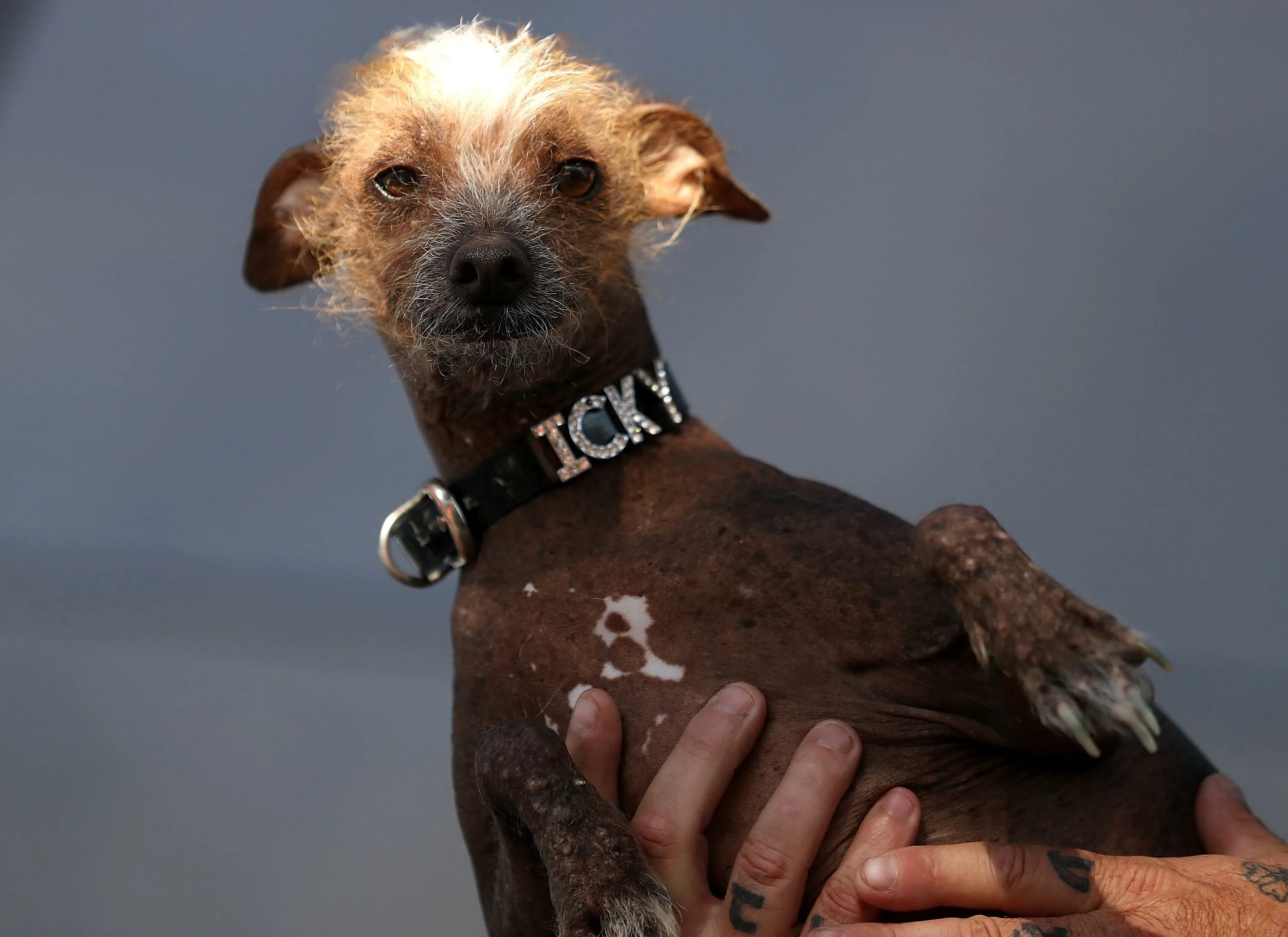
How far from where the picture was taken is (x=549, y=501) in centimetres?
142

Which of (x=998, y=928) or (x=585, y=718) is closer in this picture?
(x=998, y=928)

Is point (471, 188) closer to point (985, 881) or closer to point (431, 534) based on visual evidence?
point (431, 534)

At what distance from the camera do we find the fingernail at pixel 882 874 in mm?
1111

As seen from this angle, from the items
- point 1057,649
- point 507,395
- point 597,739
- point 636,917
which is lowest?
point 636,917

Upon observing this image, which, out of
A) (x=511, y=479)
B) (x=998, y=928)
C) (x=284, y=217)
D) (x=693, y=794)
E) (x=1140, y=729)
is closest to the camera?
(x=1140, y=729)

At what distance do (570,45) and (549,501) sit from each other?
819 millimetres

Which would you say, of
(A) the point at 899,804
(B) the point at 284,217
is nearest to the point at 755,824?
(A) the point at 899,804

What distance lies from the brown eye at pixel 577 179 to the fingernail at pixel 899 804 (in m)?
0.86

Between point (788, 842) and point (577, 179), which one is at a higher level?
point (577, 179)

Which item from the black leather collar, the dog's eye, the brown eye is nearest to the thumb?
the black leather collar

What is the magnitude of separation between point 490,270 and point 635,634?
47cm

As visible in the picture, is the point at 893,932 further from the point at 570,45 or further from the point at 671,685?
the point at 570,45

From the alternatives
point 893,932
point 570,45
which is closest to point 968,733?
point 893,932

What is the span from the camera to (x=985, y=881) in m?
1.11
